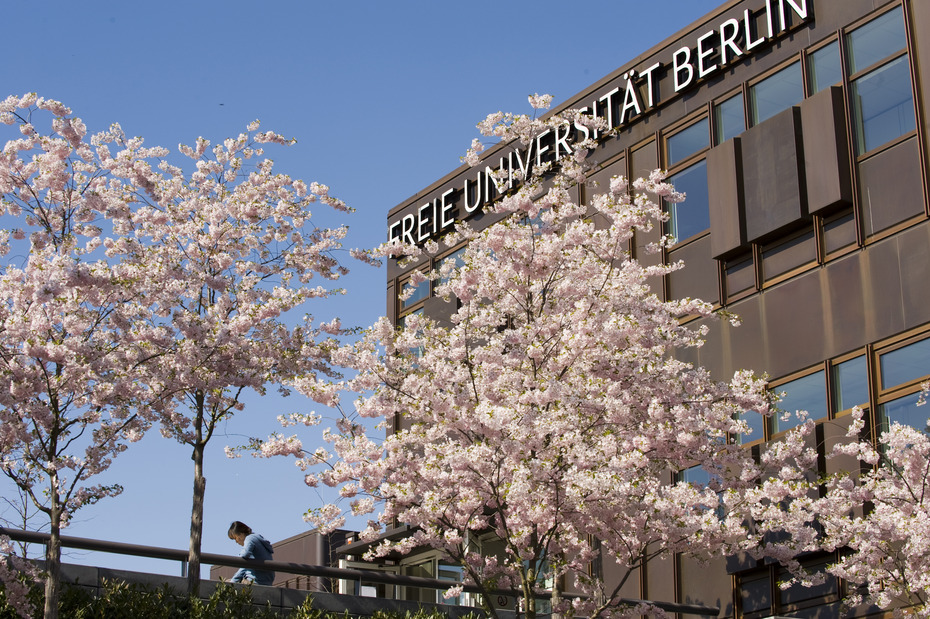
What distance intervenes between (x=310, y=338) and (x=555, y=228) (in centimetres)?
452

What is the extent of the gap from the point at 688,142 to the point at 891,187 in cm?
618

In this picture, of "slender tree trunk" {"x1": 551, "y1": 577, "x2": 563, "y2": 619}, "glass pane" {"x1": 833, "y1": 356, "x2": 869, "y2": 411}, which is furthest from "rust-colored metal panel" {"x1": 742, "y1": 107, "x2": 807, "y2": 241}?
"slender tree trunk" {"x1": 551, "y1": 577, "x2": 563, "y2": 619}

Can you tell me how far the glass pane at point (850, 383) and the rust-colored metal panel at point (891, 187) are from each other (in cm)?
266

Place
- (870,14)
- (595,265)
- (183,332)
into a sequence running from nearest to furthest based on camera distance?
(183,332) → (595,265) → (870,14)

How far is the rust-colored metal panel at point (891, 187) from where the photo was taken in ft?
71.7

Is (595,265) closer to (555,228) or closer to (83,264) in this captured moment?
(555,228)

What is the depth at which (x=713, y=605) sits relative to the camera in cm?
2370

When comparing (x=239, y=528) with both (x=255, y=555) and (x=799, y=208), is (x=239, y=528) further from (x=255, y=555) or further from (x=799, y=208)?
(x=799, y=208)

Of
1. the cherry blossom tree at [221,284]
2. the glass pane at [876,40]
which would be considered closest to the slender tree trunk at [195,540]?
the cherry blossom tree at [221,284]

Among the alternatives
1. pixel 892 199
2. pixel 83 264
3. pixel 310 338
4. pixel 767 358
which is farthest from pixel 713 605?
pixel 83 264

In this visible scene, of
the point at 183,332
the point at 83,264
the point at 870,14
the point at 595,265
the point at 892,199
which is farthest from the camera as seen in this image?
the point at 870,14

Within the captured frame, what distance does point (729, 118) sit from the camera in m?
26.5

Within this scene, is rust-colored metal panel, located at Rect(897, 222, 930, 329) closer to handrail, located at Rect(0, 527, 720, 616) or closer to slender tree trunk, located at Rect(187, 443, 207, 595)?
handrail, located at Rect(0, 527, 720, 616)

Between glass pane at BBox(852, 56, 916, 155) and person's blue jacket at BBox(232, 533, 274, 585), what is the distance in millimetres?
14239
